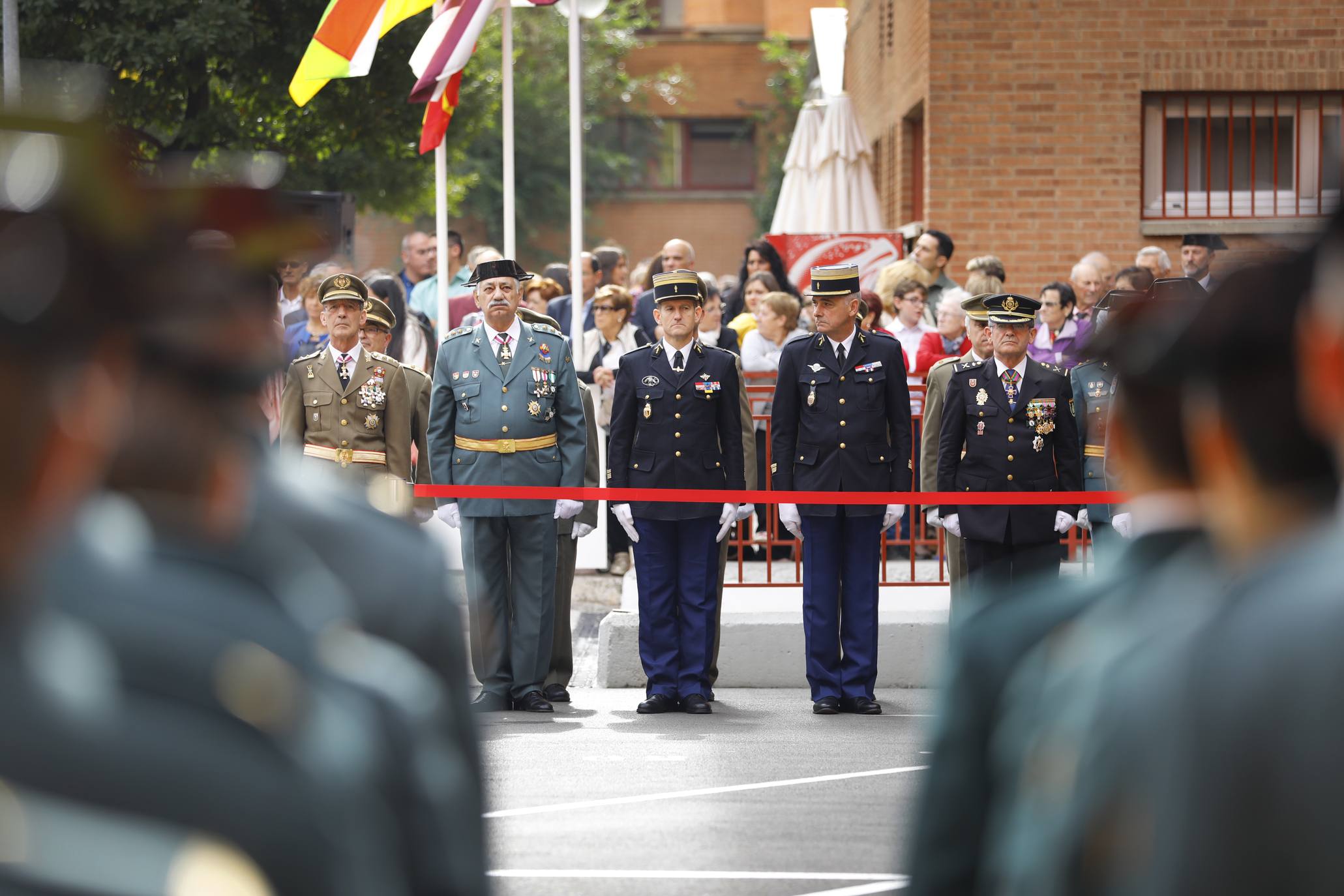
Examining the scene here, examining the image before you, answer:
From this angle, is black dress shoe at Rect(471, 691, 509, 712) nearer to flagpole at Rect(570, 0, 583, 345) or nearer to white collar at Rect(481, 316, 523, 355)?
white collar at Rect(481, 316, 523, 355)

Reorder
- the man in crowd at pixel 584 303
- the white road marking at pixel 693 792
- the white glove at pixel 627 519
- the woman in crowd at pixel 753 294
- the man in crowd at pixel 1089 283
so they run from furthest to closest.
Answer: the woman in crowd at pixel 753 294, the man in crowd at pixel 584 303, the man in crowd at pixel 1089 283, the white glove at pixel 627 519, the white road marking at pixel 693 792

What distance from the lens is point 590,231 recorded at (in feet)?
133

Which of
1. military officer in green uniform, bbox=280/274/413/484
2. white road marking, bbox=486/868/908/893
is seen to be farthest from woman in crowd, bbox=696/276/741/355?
white road marking, bbox=486/868/908/893

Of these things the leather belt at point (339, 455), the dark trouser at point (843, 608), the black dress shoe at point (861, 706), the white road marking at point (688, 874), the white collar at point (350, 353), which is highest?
the white collar at point (350, 353)

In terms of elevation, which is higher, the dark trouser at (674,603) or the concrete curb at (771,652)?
the dark trouser at (674,603)

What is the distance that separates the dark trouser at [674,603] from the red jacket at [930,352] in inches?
140

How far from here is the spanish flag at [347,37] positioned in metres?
12.2

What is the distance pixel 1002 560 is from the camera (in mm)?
8945

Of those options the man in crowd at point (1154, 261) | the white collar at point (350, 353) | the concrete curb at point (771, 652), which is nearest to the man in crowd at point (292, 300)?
the white collar at point (350, 353)

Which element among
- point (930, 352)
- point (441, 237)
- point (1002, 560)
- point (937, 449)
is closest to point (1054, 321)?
point (930, 352)

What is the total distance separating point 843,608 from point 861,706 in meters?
0.47

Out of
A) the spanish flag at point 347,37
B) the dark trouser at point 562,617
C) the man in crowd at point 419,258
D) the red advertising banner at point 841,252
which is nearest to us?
the dark trouser at point 562,617

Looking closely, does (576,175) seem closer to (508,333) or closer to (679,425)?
(508,333)

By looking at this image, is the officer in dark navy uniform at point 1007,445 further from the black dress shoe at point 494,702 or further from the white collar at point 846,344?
the black dress shoe at point 494,702
